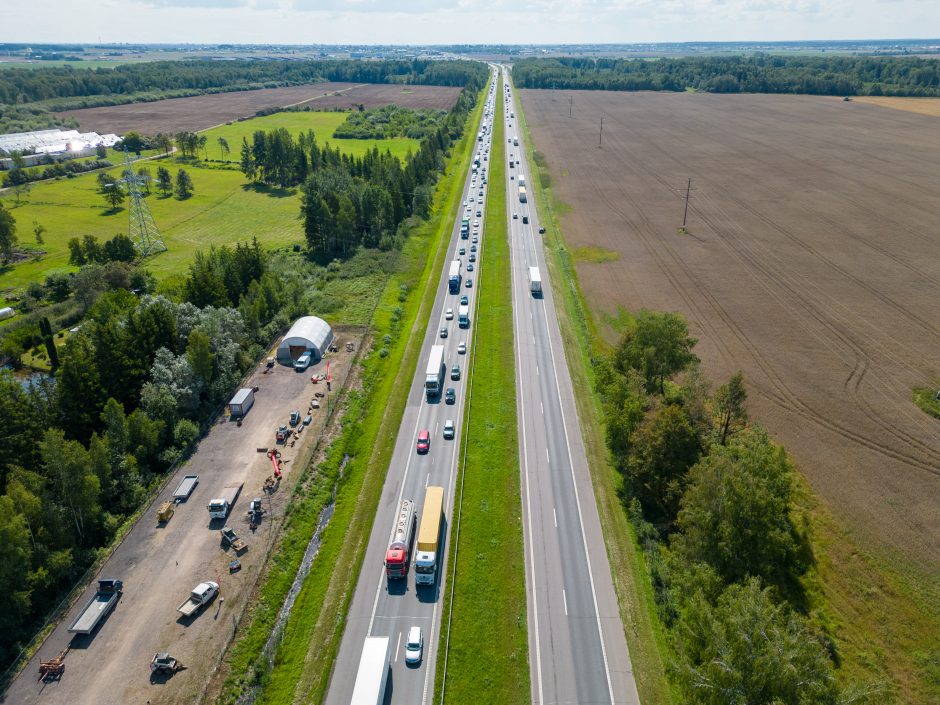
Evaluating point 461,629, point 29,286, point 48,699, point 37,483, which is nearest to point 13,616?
point 48,699

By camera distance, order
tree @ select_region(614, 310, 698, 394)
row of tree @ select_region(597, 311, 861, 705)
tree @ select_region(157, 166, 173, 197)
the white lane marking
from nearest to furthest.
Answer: row of tree @ select_region(597, 311, 861, 705)
the white lane marking
tree @ select_region(614, 310, 698, 394)
tree @ select_region(157, 166, 173, 197)

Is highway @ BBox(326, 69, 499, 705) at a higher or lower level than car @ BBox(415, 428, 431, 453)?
lower

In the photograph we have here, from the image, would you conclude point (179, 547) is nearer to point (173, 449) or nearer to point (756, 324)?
point (173, 449)

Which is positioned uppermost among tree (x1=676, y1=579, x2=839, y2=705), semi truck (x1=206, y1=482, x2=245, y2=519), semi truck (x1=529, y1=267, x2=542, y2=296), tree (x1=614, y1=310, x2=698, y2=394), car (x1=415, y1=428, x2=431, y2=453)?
tree (x1=614, y1=310, x2=698, y2=394)

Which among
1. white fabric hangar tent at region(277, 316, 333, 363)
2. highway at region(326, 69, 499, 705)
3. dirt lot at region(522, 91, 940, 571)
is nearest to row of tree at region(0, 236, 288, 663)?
white fabric hangar tent at region(277, 316, 333, 363)

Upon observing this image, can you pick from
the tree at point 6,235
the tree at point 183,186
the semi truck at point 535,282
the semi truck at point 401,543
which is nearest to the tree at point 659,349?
the semi truck at point 401,543

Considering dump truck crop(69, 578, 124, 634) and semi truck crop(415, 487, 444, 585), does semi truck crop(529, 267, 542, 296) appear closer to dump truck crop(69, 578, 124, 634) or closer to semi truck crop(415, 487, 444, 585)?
semi truck crop(415, 487, 444, 585)
